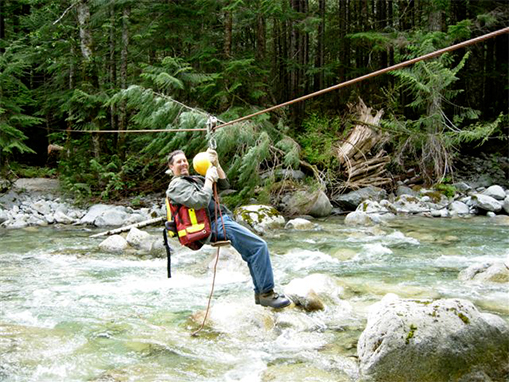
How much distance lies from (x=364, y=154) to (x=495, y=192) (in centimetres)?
355

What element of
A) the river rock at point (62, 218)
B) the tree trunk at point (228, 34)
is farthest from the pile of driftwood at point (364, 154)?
the river rock at point (62, 218)

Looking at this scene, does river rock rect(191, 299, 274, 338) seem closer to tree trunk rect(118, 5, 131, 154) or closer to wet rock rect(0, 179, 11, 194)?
tree trunk rect(118, 5, 131, 154)

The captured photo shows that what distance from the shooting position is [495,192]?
43.7 feet

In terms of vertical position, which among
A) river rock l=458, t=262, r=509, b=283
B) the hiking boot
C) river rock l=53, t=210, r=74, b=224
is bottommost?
river rock l=53, t=210, r=74, b=224

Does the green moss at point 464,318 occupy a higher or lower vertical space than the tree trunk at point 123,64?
lower

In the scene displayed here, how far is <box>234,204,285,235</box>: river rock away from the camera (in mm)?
10930

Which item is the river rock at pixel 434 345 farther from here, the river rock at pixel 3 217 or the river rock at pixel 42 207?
the river rock at pixel 42 207

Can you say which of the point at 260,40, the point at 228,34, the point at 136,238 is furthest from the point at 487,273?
the point at 260,40

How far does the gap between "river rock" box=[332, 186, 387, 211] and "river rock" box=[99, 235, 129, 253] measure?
604cm

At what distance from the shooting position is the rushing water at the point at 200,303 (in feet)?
13.9

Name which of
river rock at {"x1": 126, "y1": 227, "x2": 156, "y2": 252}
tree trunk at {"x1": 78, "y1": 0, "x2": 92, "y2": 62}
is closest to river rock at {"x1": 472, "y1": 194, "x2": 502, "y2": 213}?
river rock at {"x1": 126, "y1": 227, "x2": 156, "y2": 252}

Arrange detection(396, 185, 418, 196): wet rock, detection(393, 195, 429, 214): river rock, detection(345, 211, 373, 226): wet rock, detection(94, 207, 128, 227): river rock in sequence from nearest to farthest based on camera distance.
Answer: detection(345, 211, 373, 226): wet rock → detection(94, 207, 128, 227): river rock → detection(393, 195, 429, 214): river rock → detection(396, 185, 418, 196): wet rock

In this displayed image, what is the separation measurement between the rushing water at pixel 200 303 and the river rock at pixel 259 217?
2.33ft

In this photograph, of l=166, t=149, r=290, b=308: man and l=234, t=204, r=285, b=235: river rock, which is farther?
l=234, t=204, r=285, b=235: river rock
